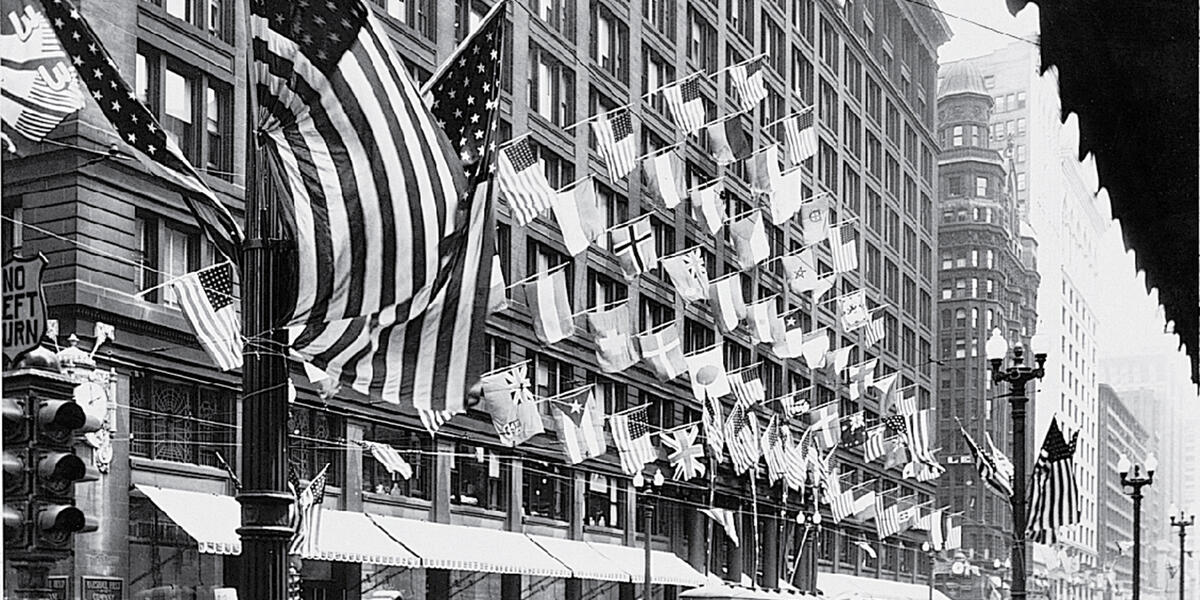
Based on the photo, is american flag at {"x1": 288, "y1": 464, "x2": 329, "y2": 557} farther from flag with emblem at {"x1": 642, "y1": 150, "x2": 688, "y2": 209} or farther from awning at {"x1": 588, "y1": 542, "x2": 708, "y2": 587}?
awning at {"x1": 588, "y1": 542, "x2": 708, "y2": 587}

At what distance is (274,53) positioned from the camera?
9.14 metres

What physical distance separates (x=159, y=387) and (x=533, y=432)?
28.6ft

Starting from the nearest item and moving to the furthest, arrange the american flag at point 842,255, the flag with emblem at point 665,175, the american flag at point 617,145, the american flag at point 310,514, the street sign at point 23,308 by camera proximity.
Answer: the street sign at point 23,308 < the american flag at point 310,514 < the american flag at point 617,145 < the flag with emblem at point 665,175 < the american flag at point 842,255

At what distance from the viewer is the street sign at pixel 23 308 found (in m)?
9.34

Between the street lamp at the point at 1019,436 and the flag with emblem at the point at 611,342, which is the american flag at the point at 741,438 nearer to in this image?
the flag with emblem at the point at 611,342

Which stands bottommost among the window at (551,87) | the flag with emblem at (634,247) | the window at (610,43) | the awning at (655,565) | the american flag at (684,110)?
the awning at (655,565)

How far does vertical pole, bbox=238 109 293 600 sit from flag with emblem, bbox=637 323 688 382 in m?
27.2

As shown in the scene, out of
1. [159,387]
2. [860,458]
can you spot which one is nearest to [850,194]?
[860,458]

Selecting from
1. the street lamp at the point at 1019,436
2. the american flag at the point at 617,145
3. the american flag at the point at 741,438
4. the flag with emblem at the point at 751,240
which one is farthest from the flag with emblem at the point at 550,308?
the flag with emblem at the point at 751,240

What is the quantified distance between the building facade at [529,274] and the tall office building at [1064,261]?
4.73 metres

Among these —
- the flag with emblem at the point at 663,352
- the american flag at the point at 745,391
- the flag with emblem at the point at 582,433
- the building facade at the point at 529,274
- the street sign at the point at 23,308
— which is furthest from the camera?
the american flag at the point at 745,391

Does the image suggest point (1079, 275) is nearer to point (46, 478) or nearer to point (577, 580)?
point (46, 478)

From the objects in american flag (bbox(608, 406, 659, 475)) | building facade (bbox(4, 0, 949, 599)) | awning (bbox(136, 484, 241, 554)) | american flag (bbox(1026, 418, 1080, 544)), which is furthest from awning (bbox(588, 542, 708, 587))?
american flag (bbox(1026, 418, 1080, 544))

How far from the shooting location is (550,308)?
31719 mm
